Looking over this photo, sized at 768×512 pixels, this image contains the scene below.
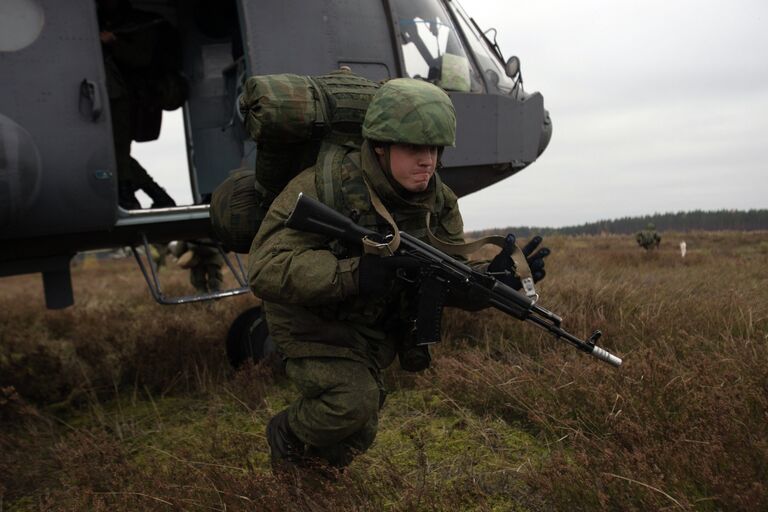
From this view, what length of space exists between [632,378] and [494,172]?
7.80ft

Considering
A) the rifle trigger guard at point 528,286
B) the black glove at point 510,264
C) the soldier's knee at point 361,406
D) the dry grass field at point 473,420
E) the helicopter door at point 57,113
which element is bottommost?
the dry grass field at point 473,420

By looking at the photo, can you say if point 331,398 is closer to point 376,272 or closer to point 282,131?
point 376,272

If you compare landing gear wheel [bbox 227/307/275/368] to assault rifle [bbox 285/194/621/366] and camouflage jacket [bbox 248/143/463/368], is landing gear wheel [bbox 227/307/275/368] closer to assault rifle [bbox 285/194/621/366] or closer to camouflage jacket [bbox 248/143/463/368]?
camouflage jacket [bbox 248/143/463/368]

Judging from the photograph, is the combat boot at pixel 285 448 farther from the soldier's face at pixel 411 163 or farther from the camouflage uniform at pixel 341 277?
the soldier's face at pixel 411 163

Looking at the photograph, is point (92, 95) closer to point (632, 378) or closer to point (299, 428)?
point (299, 428)

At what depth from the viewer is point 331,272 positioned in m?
2.22

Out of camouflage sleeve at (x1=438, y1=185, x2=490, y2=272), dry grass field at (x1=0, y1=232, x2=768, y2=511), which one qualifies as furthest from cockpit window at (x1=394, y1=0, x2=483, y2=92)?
camouflage sleeve at (x1=438, y1=185, x2=490, y2=272)

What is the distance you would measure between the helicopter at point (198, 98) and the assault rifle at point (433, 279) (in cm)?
221

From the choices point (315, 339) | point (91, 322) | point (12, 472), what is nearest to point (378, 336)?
point (315, 339)

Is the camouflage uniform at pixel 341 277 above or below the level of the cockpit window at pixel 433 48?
below

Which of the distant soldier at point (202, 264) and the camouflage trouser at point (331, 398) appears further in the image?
the distant soldier at point (202, 264)

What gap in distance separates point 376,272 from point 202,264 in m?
6.83

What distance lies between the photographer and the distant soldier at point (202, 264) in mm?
8422

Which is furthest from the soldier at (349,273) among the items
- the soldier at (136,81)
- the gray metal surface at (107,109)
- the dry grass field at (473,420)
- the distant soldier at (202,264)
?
the distant soldier at (202,264)
